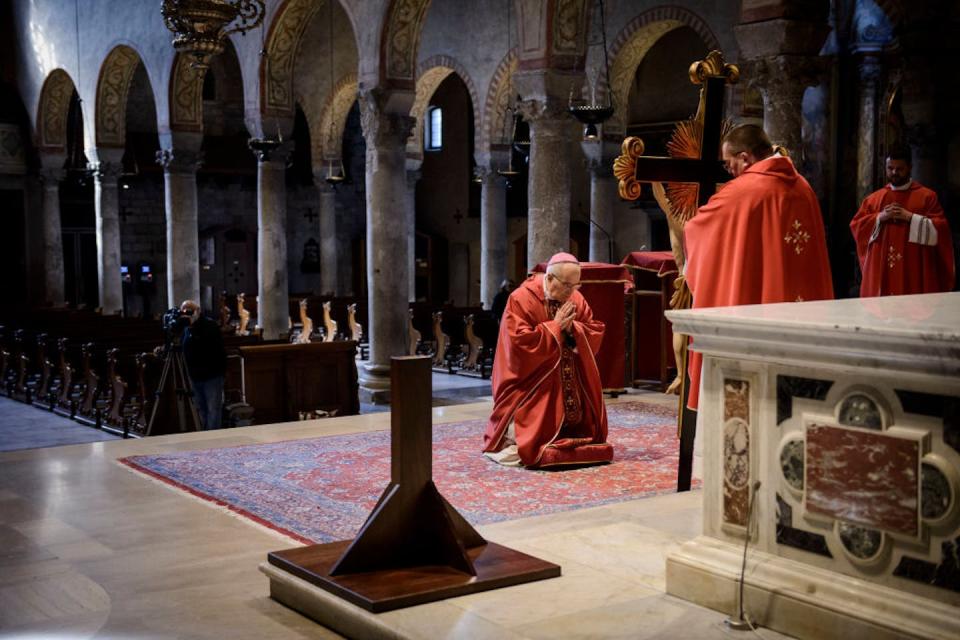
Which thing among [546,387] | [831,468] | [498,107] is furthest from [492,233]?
[831,468]

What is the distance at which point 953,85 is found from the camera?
42.4 ft

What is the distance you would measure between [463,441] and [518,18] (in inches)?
224

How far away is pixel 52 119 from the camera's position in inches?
995

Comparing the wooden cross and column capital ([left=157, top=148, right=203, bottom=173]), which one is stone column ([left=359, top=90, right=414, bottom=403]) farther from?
the wooden cross

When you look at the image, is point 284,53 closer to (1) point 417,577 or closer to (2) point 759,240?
(2) point 759,240

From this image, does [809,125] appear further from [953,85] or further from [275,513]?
[275,513]

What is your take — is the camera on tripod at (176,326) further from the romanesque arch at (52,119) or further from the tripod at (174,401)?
the romanesque arch at (52,119)

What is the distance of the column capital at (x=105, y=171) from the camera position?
22.3 meters

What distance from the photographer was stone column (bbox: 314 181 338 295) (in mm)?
24672

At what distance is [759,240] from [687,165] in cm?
71

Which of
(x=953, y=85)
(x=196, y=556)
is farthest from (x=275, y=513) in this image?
(x=953, y=85)

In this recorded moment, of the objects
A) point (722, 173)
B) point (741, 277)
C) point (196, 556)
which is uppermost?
point (722, 173)

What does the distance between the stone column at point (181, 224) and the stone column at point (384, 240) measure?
23.7 ft

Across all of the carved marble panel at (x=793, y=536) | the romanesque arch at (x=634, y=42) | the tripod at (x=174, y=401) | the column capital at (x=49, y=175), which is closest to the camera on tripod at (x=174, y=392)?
the tripod at (x=174, y=401)
